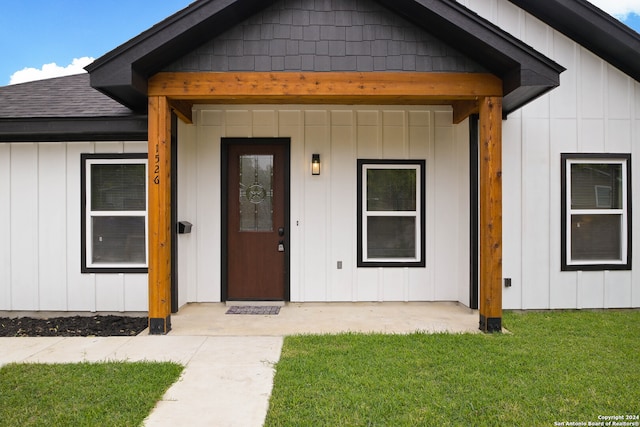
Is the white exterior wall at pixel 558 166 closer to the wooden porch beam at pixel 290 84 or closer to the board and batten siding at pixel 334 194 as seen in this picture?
the board and batten siding at pixel 334 194

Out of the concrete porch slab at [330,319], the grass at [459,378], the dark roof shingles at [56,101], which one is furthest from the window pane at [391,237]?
the dark roof shingles at [56,101]

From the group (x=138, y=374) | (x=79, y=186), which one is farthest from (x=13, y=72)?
(x=138, y=374)

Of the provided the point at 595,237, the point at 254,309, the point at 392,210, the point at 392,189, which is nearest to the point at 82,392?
the point at 254,309

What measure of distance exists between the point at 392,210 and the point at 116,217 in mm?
3722

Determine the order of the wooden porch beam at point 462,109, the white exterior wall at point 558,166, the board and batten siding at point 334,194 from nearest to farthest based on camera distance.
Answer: the wooden porch beam at point 462,109, the white exterior wall at point 558,166, the board and batten siding at point 334,194

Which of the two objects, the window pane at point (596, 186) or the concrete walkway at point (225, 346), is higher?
the window pane at point (596, 186)

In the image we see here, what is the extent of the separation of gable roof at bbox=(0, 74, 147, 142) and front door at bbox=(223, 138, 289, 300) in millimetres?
1296

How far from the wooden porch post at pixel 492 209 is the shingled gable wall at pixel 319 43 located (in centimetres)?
88

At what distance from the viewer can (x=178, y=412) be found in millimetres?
2828

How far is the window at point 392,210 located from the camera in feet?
19.4

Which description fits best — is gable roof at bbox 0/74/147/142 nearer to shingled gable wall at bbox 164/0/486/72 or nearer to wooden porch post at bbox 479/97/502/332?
shingled gable wall at bbox 164/0/486/72

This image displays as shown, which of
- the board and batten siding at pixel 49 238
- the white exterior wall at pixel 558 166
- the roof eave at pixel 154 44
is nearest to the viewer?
the roof eave at pixel 154 44

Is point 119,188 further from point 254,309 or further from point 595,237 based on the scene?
point 595,237

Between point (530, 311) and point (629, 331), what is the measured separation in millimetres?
1125
